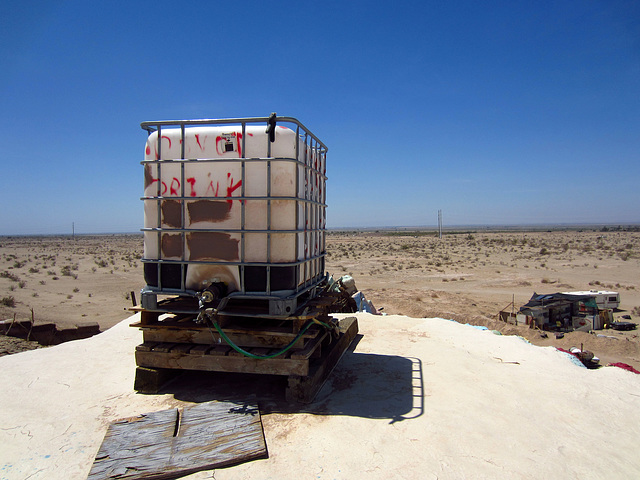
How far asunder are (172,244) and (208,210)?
59cm

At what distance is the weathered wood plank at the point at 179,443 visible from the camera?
3.12m

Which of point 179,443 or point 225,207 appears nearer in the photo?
point 179,443

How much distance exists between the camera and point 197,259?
4.45 m

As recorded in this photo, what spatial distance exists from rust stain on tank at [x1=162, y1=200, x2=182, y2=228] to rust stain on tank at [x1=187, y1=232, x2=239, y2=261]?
0.69ft

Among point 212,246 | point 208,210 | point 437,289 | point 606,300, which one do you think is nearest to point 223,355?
point 212,246

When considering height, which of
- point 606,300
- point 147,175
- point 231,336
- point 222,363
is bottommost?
point 606,300

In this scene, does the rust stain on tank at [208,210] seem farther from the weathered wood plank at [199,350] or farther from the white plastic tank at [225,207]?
the weathered wood plank at [199,350]

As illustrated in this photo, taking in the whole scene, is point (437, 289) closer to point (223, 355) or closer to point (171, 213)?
point (223, 355)

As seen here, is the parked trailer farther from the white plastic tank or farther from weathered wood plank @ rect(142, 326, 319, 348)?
the white plastic tank

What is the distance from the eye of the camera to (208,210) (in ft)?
14.4

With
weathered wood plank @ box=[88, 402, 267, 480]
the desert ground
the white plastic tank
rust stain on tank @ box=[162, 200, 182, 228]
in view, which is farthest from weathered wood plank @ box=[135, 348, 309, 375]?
the desert ground

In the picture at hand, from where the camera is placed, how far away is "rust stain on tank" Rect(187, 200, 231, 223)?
4.36 meters

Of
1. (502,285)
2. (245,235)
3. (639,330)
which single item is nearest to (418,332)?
(245,235)

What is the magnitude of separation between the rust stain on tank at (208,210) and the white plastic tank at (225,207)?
0.01 m
